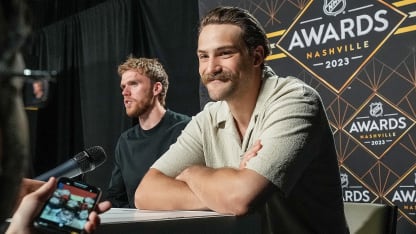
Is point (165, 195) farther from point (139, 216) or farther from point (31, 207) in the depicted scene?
point (31, 207)

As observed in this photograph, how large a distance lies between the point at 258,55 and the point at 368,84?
0.85m

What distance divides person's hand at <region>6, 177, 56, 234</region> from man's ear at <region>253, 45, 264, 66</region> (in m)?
1.11

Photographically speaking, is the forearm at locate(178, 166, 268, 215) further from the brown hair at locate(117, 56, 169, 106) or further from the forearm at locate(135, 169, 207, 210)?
the brown hair at locate(117, 56, 169, 106)

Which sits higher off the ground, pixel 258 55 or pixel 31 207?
pixel 258 55

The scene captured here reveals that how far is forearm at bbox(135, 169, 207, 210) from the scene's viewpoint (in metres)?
1.34

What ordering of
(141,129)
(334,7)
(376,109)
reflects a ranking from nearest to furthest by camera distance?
(376,109) < (334,7) < (141,129)

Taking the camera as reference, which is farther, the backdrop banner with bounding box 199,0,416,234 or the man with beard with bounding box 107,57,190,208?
the man with beard with bounding box 107,57,190,208

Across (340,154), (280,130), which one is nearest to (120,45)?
(340,154)

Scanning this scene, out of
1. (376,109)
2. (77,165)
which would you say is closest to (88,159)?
(77,165)

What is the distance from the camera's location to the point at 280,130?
4.49 feet

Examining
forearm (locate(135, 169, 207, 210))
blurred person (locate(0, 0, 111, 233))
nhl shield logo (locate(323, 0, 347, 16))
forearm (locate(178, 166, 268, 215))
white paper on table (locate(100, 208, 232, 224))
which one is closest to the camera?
blurred person (locate(0, 0, 111, 233))

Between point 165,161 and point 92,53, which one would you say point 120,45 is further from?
point 165,161

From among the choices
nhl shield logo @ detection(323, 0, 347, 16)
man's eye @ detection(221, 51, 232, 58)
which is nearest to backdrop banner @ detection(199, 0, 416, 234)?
nhl shield logo @ detection(323, 0, 347, 16)

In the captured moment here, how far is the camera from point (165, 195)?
1404mm
